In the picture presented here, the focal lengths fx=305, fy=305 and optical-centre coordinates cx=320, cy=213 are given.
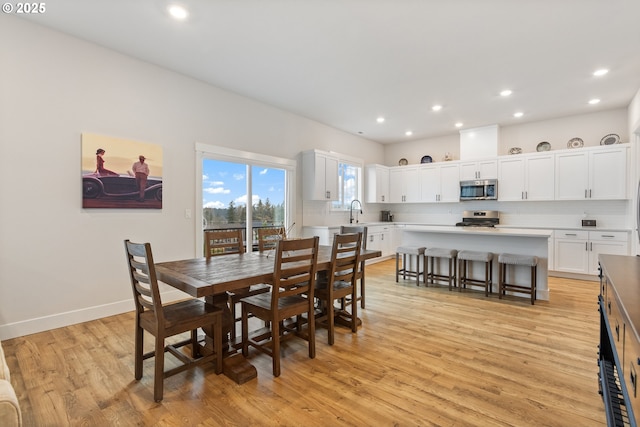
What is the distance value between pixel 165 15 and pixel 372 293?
400cm

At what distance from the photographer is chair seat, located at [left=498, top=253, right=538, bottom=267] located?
3.88 m

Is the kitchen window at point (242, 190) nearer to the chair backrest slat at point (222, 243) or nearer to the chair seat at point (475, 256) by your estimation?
the chair backrest slat at point (222, 243)

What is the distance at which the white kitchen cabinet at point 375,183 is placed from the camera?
24.2 ft

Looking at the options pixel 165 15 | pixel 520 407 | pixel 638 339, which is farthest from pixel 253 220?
pixel 638 339

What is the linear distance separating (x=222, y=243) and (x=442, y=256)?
3151 millimetres

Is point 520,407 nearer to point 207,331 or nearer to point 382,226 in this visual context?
point 207,331

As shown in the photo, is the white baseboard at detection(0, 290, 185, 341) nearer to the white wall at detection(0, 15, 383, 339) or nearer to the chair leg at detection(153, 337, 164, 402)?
the white wall at detection(0, 15, 383, 339)

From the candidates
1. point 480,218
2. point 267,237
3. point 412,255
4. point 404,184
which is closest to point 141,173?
point 267,237

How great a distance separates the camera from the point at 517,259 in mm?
3973

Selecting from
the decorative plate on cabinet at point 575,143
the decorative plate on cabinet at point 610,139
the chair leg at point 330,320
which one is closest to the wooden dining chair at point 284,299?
the chair leg at point 330,320

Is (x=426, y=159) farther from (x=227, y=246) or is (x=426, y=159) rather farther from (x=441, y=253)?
(x=227, y=246)

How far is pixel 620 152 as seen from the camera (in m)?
5.09

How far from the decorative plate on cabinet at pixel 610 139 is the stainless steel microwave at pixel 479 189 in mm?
1792

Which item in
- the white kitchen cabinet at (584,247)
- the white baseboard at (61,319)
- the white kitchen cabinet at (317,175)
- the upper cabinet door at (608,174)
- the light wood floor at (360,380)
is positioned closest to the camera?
the light wood floor at (360,380)
